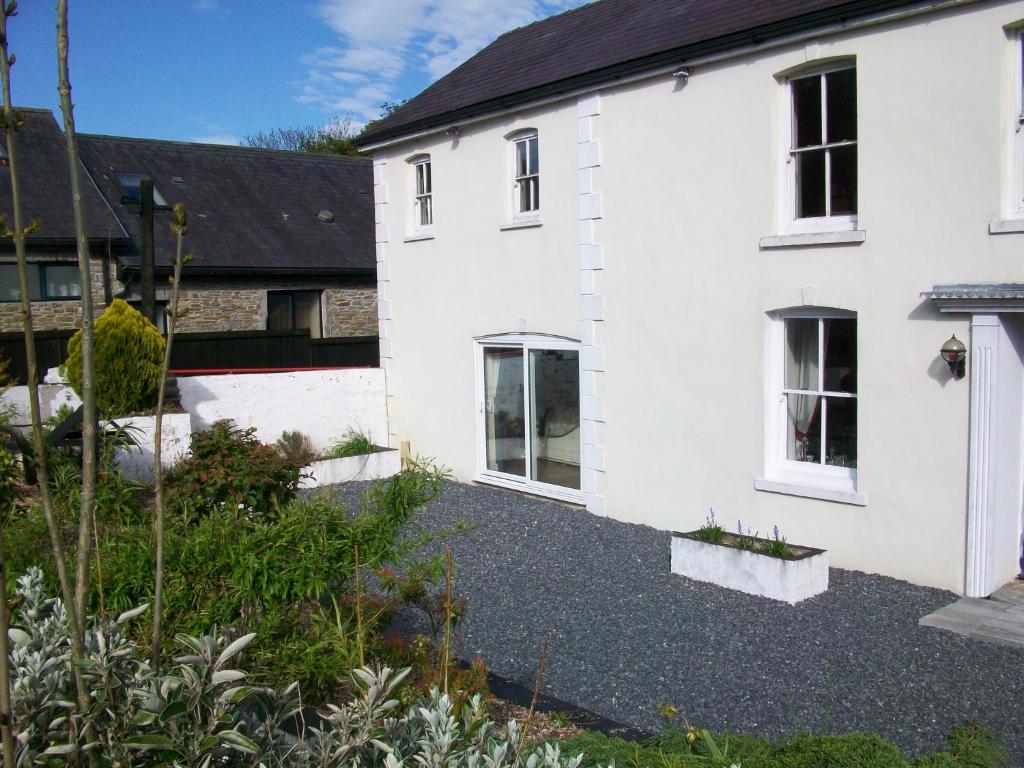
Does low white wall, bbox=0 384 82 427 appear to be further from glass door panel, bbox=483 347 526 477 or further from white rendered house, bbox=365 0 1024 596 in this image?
glass door panel, bbox=483 347 526 477

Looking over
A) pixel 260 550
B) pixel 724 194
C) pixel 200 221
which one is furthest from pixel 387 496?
pixel 200 221

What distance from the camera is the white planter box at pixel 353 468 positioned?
13680 millimetres

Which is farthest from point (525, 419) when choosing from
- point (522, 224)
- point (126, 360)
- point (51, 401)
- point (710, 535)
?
point (51, 401)

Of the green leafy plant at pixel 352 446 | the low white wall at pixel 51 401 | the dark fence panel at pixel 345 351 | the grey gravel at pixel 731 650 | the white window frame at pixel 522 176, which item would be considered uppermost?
the white window frame at pixel 522 176

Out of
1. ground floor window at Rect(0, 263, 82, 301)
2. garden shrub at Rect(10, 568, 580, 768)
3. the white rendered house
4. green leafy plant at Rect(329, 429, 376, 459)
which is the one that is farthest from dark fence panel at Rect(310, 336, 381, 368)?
garden shrub at Rect(10, 568, 580, 768)

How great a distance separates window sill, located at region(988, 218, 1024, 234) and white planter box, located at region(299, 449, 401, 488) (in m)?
8.54

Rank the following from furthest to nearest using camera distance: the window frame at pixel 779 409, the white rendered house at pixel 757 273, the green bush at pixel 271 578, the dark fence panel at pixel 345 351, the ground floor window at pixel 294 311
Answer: the ground floor window at pixel 294 311 < the dark fence panel at pixel 345 351 < the window frame at pixel 779 409 < the white rendered house at pixel 757 273 < the green bush at pixel 271 578

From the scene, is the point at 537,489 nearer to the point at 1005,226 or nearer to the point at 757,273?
the point at 757,273

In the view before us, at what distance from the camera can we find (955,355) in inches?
303

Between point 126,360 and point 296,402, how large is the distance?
2870 mm

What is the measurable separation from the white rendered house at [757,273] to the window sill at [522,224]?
1.2 inches

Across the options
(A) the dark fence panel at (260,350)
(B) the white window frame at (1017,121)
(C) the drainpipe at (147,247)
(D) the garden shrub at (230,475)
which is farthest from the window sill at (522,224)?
(A) the dark fence panel at (260,350)

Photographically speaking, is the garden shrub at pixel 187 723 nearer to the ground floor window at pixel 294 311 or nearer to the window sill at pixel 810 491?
the window sill at pixel 810 491

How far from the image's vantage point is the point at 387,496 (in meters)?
5.30
